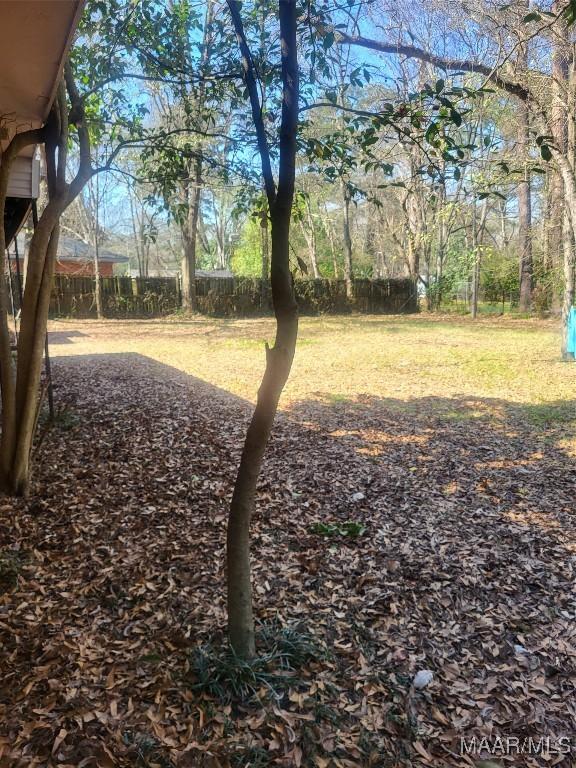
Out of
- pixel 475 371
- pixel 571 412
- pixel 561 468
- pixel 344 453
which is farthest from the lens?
pixel 475 371

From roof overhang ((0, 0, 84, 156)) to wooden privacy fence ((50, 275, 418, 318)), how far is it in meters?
15.5

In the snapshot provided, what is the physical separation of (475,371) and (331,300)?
48.3 ft

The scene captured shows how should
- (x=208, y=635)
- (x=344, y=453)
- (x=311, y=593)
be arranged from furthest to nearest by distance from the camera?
1. (x=344, y=453)
2. (x=311, y=593)
3. (x=208, y=635)

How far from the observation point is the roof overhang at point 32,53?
255 cm

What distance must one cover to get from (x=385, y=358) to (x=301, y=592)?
880 cm

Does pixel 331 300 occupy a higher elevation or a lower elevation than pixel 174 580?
higher

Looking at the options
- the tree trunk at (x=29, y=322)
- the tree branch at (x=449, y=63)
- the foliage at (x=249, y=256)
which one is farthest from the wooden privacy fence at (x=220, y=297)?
the tree trunk at (x=29, y=322)

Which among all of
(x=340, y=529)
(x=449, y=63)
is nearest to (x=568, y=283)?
(x=449, y=63)

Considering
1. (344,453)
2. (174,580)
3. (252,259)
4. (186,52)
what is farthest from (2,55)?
(252,259)

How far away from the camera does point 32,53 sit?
3.05m

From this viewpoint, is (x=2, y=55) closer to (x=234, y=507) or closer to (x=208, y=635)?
(x=234, y=507)

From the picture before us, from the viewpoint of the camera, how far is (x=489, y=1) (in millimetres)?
7914

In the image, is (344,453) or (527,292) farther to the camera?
(527,292)

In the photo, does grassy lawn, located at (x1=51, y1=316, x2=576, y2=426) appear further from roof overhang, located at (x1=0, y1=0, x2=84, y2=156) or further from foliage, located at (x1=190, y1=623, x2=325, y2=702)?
foliage, located at (x1=190, y1=623, x2=325, y2=702)
